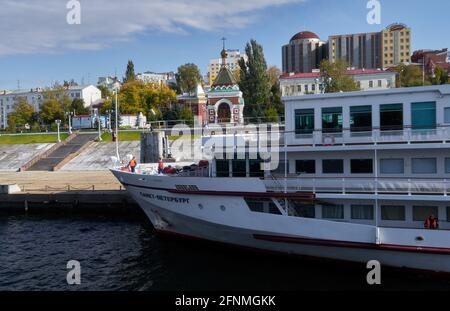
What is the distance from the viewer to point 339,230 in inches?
620

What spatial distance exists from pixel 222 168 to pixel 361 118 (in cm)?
594

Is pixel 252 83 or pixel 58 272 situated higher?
pixel 252 83

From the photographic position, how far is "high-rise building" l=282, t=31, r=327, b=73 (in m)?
136

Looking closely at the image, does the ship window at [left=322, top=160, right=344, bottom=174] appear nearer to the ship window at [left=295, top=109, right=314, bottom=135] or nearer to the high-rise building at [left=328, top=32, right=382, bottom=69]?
the ship window at [left=295, top=109, right=314, bottom=135]

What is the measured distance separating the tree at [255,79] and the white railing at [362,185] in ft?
155

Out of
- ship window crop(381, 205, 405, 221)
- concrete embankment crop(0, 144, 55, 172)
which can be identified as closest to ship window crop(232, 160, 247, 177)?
ship window crop(381, 205, 405, 221)

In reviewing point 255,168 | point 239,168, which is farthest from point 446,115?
point 239,168

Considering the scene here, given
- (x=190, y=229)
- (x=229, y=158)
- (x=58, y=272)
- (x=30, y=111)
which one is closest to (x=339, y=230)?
(x=229, y=158)

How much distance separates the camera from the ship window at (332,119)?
16797mm

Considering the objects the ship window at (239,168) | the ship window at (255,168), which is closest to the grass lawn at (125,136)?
the ship window at (239,168)

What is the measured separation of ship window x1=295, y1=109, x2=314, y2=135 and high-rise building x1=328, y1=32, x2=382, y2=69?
401ft
